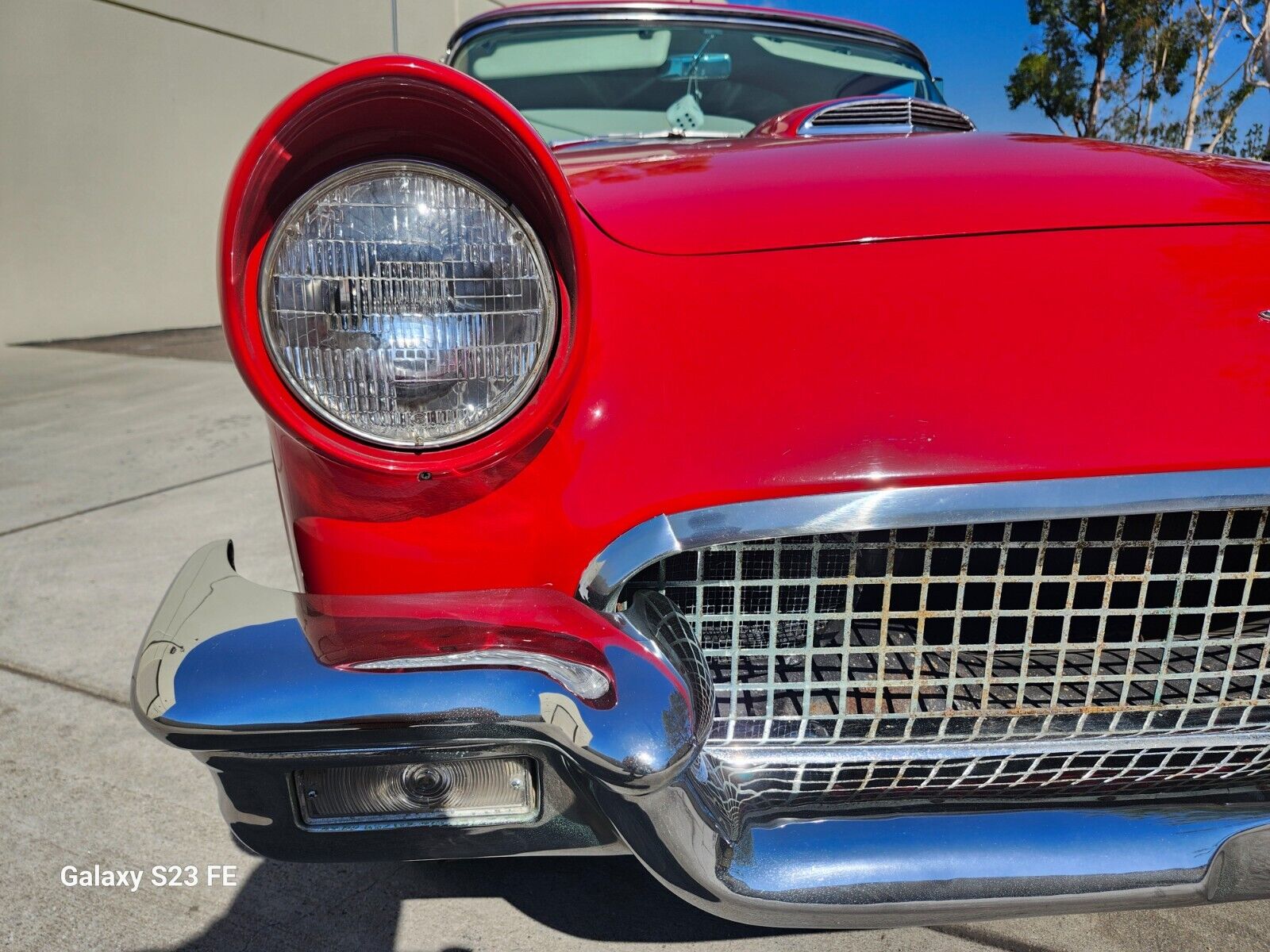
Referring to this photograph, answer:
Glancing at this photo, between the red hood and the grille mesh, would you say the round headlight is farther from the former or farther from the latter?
the grille mesh

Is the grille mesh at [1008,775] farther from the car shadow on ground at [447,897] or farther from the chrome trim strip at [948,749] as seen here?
the car shadow on ground at [447,897]

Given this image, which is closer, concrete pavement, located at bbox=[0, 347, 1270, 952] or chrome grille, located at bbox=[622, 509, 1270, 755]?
chrome grille, located at bbox=[622, 509, 1270, 755]

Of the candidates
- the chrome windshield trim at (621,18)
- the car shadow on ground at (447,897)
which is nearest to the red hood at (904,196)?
the car shadow on ground at (447,897)

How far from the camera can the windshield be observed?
239cm

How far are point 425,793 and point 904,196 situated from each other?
2.82 ft

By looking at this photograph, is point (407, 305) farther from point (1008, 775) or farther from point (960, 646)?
point (1008, 775)

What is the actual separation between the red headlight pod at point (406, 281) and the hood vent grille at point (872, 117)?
87 cm

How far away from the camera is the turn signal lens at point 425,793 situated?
100 centimetres

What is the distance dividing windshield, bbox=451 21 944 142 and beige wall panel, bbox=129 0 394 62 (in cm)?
647

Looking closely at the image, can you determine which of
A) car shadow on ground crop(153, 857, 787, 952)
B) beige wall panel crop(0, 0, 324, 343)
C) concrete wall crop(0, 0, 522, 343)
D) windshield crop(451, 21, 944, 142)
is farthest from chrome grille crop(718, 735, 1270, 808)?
beige wall panel crop(0, 0, 324, 343)

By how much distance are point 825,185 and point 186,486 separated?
9.70 ft

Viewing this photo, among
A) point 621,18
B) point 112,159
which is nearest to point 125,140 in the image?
point 112,159

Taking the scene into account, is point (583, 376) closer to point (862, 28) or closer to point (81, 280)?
point (862, 28)

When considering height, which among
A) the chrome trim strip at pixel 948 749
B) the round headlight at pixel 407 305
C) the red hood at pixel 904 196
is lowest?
the chrome trim strip at pixel 948 749
